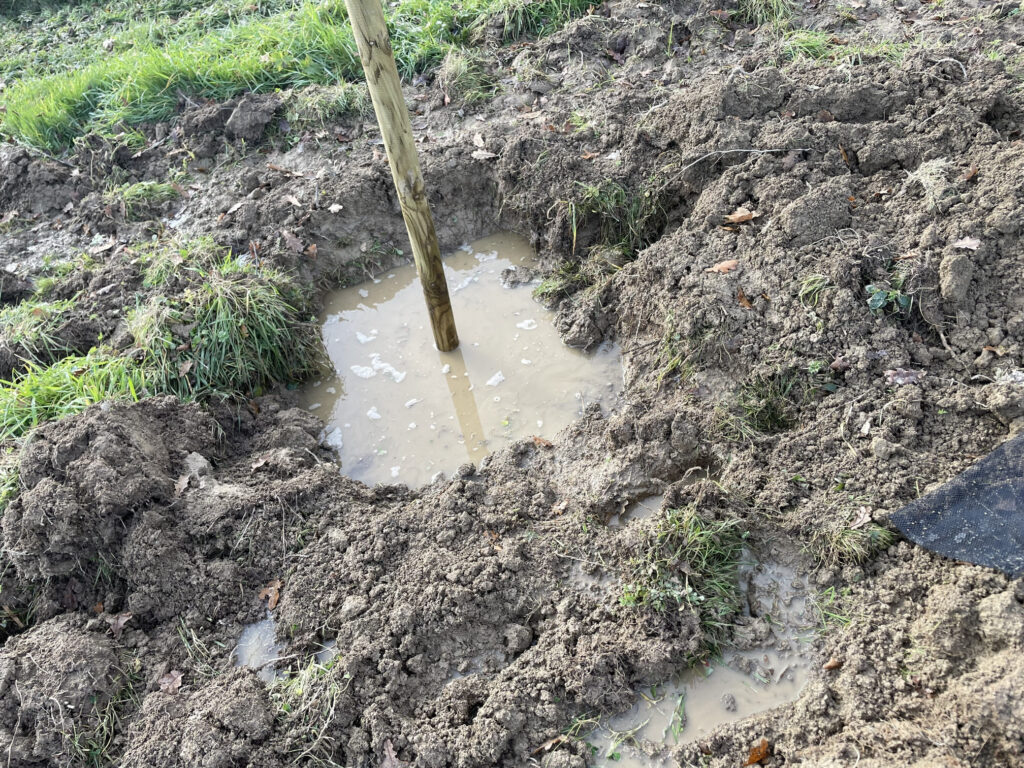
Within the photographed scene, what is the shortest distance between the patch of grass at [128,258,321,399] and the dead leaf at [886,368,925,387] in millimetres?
3320

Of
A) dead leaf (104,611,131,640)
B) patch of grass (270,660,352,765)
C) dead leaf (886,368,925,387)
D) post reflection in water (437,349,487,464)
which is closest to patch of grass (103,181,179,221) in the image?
post reflection in water (437,349,487,464)

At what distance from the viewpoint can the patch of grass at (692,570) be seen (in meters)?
2.84

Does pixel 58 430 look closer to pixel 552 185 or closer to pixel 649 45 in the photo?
pixel 552 185

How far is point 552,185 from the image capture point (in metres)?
4.71

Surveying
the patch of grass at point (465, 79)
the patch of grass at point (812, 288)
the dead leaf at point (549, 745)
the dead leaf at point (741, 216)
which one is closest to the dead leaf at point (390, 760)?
the dead leaf at point (549, 745)

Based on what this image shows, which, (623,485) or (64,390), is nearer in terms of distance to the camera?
(623,485)

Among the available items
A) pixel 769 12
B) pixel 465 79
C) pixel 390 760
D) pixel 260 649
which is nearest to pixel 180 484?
pixel 260 649

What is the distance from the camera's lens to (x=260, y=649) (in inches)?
121

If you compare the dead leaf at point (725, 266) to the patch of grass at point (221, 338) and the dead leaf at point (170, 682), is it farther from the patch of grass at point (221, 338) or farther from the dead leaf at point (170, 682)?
the dead leaf at point (170, 682)

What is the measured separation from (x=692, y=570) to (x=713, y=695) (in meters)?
0.48

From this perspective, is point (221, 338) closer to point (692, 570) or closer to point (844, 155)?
point (692, 570)

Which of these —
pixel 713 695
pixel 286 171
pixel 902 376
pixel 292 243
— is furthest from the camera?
pixel 286 171

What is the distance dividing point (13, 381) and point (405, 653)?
3046 millimetres

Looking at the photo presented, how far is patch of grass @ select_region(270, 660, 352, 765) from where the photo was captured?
8.80ft
